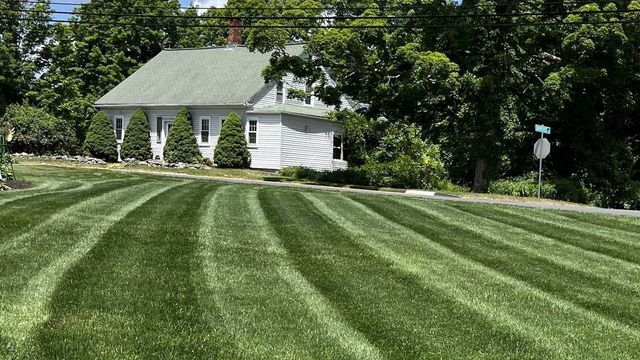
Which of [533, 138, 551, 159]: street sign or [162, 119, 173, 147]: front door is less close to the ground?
[162, 119, 173, 147]: front door

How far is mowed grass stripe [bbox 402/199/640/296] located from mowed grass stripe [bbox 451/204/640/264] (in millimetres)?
302

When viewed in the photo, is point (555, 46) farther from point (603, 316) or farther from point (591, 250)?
point (603, 316)

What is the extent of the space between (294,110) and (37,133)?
589 inches

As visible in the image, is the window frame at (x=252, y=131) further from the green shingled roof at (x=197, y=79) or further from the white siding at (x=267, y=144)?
the green shingled roof at (x=197, y=79)

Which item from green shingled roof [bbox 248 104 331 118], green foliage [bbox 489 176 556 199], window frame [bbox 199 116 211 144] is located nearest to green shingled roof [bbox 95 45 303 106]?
window frame [bbox 199 116 211 144]

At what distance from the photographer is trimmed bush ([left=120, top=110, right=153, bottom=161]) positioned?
121 ft

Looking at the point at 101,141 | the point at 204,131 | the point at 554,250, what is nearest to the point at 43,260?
the point at 554,250

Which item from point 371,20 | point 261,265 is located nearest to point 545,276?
point 261,265

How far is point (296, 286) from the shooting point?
270 inches

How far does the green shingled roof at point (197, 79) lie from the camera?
35531mm

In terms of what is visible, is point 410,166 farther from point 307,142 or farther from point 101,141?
point 101,141

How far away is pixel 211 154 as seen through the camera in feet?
116

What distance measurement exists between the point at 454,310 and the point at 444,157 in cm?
2457

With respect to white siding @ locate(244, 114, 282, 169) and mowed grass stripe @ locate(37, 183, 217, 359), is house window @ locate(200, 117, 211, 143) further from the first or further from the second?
mowed grass stripe @ locate(37, 183, 217, 359)
